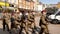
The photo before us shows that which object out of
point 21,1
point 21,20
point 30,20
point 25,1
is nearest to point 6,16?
point 30,20

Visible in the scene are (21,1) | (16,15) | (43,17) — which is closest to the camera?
(43,17)

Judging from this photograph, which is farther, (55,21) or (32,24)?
(55,21)

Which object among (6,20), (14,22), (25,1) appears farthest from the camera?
(25,1)

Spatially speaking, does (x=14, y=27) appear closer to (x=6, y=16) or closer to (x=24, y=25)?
(x=24, y=25)

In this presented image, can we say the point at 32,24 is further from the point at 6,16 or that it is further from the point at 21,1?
the point at 21,1

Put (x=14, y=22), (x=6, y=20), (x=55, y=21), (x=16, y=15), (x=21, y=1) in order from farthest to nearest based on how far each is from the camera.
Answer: (x=21, y=1)
(x=55, y=21)
(x=6, y=20)
(x=16, y=15)
(x=14, y=22)

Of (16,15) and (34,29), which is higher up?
(16,15)

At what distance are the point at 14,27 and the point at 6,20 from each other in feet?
11.8

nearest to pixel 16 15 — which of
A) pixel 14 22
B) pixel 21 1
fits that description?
pixel 14 22

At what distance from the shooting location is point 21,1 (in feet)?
246

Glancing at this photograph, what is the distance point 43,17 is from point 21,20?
→ 5.50 ft

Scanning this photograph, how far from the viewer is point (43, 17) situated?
12734mm

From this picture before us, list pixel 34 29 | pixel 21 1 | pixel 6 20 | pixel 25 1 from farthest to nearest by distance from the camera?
1. pixel 25 1
2. pixel 21 1
3. pixel 6 20
4. pixel 34 29

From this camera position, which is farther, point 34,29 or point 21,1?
point 21,1
